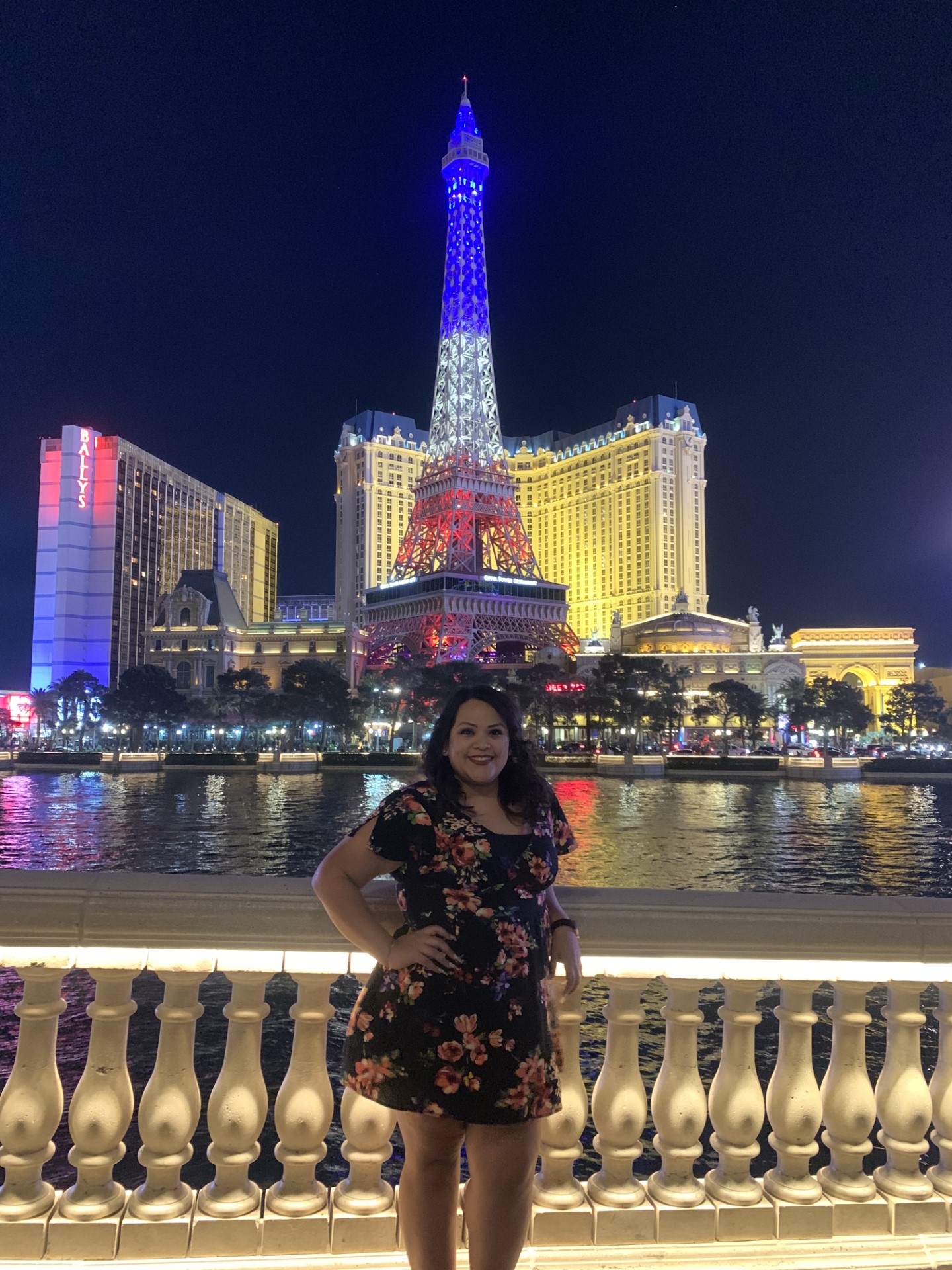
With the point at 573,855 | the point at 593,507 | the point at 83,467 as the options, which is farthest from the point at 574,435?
the point at 573,855

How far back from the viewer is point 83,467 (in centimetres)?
12556

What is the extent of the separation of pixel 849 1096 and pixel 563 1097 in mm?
1236

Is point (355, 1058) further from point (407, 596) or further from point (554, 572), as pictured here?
point (554, 572)

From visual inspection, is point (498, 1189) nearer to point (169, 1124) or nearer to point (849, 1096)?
point (169, 1124)

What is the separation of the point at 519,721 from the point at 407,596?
95.0 meters

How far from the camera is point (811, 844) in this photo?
29.2m

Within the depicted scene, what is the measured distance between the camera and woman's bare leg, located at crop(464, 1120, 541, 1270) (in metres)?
3.39

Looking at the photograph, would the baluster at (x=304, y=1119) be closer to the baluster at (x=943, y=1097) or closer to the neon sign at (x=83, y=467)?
the baluster at (x=943, y=1097)

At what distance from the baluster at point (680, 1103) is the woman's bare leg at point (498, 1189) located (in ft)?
2.64

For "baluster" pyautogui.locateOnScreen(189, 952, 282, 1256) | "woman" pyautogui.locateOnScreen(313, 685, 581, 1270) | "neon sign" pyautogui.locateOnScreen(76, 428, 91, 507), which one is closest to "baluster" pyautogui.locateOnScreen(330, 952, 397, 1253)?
"baluster" pyautogui.locateOnScreen(189, 952, 282, 1256)

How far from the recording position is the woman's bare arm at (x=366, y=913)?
3311 millimetres

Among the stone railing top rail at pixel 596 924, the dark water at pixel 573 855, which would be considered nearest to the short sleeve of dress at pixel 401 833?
the stone railing top rail at pixel 596 924

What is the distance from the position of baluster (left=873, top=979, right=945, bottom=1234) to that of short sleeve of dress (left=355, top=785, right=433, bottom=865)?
7.22 ft

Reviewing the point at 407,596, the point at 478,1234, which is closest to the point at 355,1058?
the point at 478,1234
